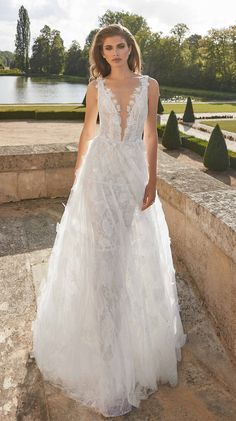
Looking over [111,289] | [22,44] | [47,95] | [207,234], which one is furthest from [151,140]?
[22,44]

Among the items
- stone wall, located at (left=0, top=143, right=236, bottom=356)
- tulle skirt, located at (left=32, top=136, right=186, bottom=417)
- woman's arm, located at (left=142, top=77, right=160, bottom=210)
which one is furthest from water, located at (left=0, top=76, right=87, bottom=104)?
tulle skirt, located at (left=32, top=136, right=186, bottom=417)

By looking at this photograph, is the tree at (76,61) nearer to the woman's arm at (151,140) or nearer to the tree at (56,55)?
the tree at (56,55)

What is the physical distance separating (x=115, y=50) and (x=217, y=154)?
40.7ft

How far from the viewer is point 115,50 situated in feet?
7.98

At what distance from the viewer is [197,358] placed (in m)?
2.53

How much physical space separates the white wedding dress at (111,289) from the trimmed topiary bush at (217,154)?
482 inches

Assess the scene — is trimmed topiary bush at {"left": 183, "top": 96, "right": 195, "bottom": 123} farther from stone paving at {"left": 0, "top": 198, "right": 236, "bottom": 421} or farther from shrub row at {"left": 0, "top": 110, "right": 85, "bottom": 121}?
stone paving at {"left": 0, "top": 198, "right": 236, "bottom": 421}

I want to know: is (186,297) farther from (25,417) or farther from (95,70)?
(95,70)

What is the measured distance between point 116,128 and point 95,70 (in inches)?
20.0

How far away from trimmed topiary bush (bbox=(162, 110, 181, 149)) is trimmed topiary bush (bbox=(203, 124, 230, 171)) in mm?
3506

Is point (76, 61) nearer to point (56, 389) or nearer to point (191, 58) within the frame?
point (191, 58)

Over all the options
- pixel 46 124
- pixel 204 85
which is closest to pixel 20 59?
pixel 204 85

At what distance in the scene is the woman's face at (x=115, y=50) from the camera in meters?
2.41

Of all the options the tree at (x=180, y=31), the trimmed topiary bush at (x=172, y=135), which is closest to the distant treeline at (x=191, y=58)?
the tree at (x=180, y=31)
